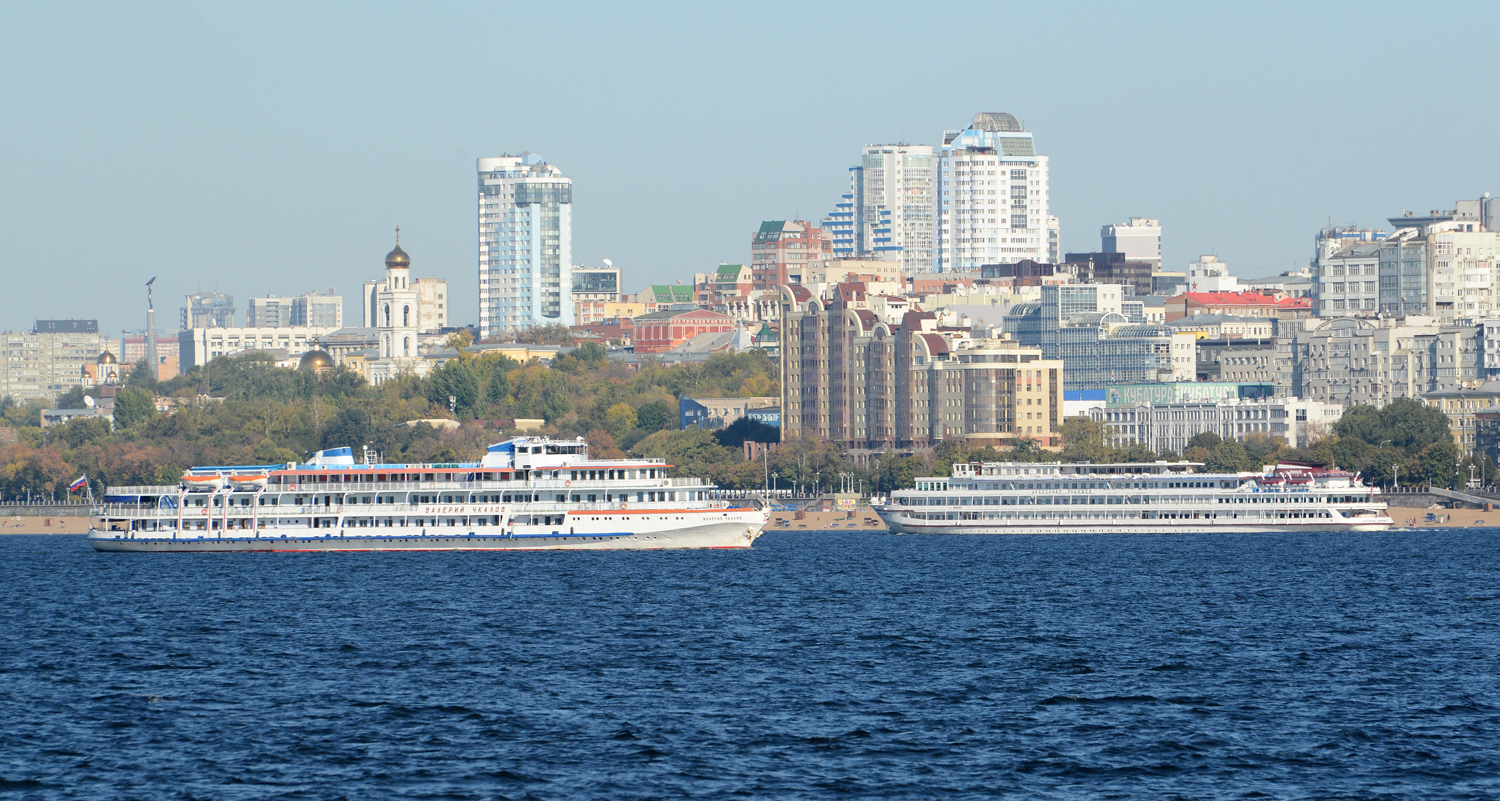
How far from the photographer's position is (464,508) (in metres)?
135

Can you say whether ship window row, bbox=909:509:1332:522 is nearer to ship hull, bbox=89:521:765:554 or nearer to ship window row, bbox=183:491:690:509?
ship hull, bbox=89:521:765:554

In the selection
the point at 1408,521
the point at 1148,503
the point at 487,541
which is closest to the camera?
the point at 487,541

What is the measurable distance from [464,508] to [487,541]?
90.2 inches

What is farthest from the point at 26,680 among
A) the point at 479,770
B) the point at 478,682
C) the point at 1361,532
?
the point at 1361,532

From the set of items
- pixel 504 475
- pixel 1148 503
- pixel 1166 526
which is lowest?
pixel 1166 526

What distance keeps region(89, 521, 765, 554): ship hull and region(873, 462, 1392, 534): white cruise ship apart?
3191cm

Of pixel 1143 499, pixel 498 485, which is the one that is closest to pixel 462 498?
pixel 498 485

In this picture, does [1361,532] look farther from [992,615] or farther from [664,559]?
[992,615]

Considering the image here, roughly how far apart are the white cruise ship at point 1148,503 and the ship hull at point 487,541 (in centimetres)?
3191

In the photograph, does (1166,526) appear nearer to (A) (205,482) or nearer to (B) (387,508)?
(B) (387,508)

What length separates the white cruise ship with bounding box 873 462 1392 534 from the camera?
163 meters

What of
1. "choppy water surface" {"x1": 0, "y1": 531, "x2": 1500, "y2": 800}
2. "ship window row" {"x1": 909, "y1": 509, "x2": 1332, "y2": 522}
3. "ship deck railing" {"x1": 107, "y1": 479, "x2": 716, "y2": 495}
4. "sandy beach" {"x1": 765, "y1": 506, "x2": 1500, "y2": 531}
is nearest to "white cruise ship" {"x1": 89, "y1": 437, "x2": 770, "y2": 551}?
"ship deck railing" {"x1": 107, "y1": 479, "x2": 716, "y2": 495}

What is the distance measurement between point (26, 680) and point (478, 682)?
14174 millimetres

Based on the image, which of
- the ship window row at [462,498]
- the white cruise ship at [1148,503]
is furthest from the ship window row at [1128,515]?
the ship window row at [462,498]
